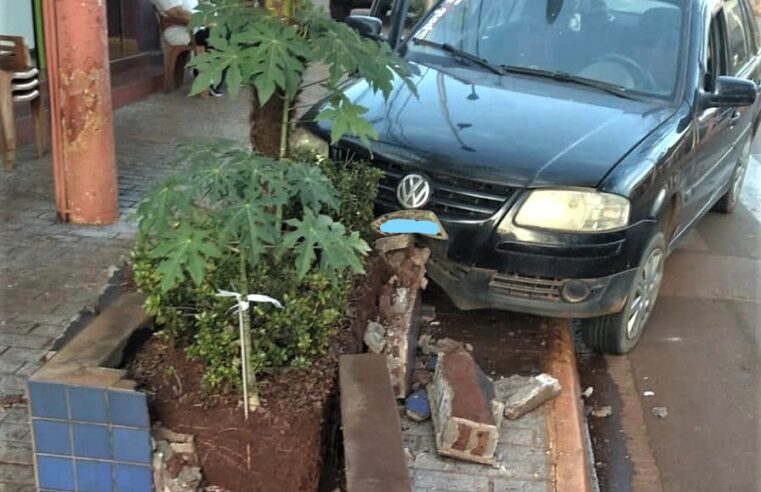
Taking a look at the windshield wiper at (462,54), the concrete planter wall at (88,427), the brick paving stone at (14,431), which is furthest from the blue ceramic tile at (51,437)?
the windshield wiper at (462,54)

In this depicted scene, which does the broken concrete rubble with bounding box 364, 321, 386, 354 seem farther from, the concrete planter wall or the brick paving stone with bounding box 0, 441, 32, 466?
the brick paving stone with bounding box 0, 441, 32, 466

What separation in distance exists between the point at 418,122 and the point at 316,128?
526 millimetres

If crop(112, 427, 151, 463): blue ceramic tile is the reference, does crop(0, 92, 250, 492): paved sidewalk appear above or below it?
below

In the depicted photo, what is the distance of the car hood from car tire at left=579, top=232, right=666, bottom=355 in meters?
0.58

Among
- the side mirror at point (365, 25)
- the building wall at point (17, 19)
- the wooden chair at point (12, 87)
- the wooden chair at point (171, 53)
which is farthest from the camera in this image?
the wooden chair at point (171, 53)

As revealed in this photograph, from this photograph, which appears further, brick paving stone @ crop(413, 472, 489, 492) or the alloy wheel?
the alloy wheel

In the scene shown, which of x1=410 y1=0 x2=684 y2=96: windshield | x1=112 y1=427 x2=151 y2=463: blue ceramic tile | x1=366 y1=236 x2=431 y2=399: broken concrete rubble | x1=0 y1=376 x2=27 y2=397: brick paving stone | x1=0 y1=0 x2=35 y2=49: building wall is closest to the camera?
x1=112 y1=427 x2=151 y2=463: blue ceramic tile

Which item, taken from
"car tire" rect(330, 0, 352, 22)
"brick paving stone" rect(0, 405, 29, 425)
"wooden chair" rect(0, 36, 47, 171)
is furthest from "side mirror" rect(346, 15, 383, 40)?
"car tire" rect(330, 0, 352, 22)

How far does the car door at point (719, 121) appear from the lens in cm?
508

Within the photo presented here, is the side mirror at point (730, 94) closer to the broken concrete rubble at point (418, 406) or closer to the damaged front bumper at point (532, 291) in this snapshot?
the damaged front bumper at point (532, 291)

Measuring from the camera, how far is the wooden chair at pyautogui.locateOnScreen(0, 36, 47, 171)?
19.5 ft

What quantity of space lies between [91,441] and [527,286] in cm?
214

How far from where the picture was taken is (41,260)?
492cm

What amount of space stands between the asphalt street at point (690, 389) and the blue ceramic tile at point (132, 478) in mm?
1941
